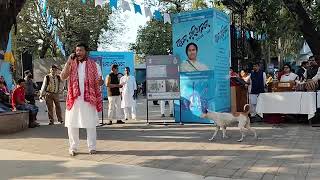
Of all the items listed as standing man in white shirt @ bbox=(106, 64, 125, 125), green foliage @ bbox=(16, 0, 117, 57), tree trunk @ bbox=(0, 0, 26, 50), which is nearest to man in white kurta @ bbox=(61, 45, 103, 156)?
tree trunk @ bbox=(0, 0, 26, 50)

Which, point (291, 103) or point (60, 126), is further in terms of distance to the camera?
point (60, 126)

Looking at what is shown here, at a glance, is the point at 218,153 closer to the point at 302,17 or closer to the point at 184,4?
the point at 302,17

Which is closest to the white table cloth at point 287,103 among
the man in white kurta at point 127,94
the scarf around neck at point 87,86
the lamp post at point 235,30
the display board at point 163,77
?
the display board at point 163,77

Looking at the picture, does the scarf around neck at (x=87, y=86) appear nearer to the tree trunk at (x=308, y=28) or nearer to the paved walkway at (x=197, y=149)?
the paved walkway at (x=197, y=149)

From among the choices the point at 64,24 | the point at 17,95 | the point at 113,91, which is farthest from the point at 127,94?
the point at 64,24

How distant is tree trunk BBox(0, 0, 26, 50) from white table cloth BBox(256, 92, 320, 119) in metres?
7.15

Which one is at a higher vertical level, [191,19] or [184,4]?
[184,4]

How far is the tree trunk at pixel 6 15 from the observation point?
13.3 m

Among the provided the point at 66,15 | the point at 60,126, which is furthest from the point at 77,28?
the point at 60,126

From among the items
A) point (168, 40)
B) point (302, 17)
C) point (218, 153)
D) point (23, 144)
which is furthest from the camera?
point (168, 40)

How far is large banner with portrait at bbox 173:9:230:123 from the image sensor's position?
1358 cm

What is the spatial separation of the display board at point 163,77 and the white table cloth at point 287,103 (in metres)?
2.41

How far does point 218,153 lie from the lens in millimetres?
8797

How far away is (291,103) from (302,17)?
919 centimetres
